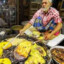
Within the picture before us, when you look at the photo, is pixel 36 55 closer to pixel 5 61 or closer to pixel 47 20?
pixel 5 61

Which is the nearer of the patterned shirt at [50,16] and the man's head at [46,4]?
the man's head at [46,4]

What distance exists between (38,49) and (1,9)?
2.75 metres

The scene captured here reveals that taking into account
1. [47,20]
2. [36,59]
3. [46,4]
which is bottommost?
[36,59]

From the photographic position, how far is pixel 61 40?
193 centimetres

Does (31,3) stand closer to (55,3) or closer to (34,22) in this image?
(55,3)

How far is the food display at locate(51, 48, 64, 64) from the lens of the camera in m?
1.50

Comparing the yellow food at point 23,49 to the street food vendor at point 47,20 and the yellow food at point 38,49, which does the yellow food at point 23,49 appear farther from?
the street food vendor at point 47,20

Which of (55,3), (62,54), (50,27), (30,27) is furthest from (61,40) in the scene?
(55,3)

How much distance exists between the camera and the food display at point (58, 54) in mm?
1495

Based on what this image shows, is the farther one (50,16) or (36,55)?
(50,16)

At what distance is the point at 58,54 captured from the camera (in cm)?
162

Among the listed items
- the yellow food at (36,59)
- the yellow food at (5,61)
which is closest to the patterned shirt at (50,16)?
the yellow food at (36,59)

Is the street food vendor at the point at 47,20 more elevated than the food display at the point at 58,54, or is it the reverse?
the street food vendor at the point at 47,20

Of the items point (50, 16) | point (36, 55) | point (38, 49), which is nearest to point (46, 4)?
point (50, 16)
